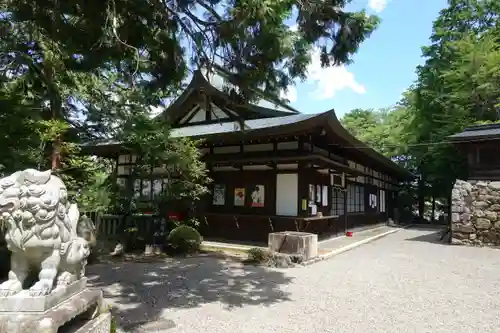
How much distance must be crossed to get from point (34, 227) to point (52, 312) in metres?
0.57

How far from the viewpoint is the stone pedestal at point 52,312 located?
2.13 meters

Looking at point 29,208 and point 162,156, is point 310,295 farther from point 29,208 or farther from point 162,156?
point 162,156

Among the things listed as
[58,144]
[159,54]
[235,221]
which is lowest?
[235,221]

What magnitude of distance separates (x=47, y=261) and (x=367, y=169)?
16.1 metres

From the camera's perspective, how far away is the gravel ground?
4035mm

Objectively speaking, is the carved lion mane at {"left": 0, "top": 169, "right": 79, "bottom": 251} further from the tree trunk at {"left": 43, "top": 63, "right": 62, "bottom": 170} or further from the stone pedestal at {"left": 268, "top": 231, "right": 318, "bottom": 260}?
the stone pedestal at {"left": 268, "top": 231, "right": 318, "bottom": 260}

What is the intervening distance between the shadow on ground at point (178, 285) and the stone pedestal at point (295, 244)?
38.9 inches

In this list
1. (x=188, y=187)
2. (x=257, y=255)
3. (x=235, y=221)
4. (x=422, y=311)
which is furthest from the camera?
(x=235, y=221)

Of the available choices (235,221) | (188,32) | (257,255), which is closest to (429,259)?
(257,255)

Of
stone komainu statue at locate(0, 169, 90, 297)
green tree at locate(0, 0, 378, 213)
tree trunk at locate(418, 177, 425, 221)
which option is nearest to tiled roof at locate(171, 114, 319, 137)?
green tree at locate(0, 0, 378, 213)

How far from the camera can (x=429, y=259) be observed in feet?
28.6

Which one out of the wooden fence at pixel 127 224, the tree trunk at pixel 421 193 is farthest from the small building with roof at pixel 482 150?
the tree trunk at pixel 421 193

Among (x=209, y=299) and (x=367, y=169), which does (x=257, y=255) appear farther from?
(x=367, y=169)

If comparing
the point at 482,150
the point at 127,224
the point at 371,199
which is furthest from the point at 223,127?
the point at 371,199
